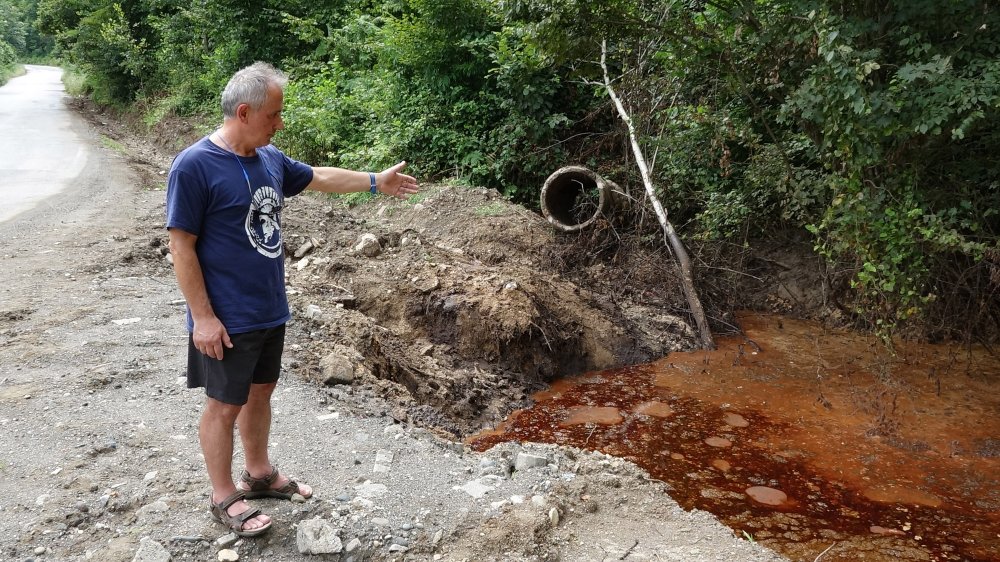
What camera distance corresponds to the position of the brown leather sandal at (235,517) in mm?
2777

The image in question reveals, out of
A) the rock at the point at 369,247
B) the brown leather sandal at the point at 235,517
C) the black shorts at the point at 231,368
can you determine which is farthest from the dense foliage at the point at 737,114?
the brown leather sandal at the point at 235,517

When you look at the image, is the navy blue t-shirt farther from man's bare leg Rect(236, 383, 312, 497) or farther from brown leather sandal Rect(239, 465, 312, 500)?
brown leather sandal Rect(239, 465, 312, 500)

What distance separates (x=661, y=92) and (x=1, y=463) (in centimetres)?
710

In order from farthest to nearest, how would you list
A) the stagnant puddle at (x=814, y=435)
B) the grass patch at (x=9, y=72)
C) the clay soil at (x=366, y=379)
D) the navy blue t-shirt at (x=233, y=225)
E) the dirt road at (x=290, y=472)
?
1. the grass patch at (x=9, y=72)
2. the stagnant puddle at (x=814, y=435)
3. the clay soil at (x=366, y=379)
4. the dirt road at (x=290, y=472)
5. the navy blue t-shirt at (x=233, y=225)

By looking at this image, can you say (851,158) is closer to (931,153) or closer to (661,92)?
(931,153)

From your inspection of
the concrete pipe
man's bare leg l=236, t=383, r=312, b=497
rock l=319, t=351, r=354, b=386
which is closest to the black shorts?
man's bare leg l=236, t=383, r=312, b=497

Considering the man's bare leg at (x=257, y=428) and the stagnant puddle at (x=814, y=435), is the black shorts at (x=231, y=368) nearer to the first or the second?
the man's bare leg at (x=257, y=428)

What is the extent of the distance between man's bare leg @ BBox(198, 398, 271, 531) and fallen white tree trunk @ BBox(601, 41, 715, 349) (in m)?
5.41

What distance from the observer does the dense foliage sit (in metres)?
4.71

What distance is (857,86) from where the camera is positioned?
14.9ft

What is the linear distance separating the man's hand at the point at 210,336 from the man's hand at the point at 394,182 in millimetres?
1116

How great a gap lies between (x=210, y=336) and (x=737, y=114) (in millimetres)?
6364

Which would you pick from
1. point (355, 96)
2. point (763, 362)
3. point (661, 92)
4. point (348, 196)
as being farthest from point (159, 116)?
point (763, 362)

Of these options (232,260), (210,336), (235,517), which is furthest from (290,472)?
(232,260)
